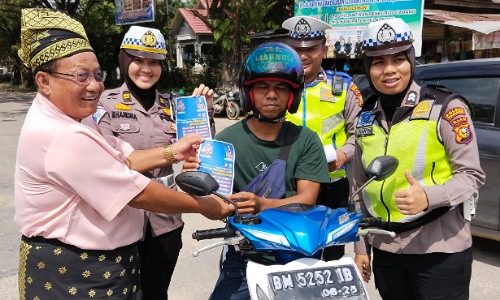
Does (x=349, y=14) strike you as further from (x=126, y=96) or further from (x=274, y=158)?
(x=274, y=158)

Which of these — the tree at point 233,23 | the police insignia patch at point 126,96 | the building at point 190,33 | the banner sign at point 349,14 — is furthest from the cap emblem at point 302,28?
the building at point 190,33

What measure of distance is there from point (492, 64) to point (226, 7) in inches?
490

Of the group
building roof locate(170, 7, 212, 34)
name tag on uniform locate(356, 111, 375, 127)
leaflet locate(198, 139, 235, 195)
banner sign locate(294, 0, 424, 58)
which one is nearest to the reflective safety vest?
name tag on uniform locate(356, 111, 375, 127)

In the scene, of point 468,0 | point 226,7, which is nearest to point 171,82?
point 226,7

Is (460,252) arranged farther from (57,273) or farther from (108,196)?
(57,273)

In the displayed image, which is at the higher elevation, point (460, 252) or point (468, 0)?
point (468, 0)

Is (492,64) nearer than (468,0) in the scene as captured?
Yes

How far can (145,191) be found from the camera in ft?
6.21

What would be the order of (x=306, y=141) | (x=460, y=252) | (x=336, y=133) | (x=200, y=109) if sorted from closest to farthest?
(x=460, y=252)
(x=306, y=141)
(x=200, y=109)
(x=336, y=133)

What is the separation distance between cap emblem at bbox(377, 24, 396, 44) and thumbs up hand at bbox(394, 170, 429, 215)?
0.70 meters

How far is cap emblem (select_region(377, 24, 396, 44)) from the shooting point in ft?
7.41

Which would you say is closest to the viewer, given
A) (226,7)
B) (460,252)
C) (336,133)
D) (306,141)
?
(460,252)

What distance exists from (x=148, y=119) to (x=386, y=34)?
143 cm

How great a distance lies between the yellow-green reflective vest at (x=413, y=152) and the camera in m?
2.17
